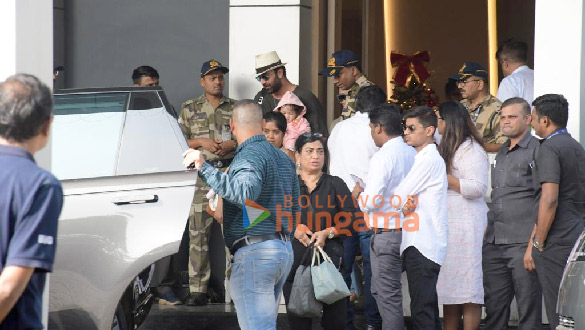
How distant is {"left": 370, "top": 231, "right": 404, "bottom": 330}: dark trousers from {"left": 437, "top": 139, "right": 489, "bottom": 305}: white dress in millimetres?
359

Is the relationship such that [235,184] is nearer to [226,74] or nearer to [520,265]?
[520,265]

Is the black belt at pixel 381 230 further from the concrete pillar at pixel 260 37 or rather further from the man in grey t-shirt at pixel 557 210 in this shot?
the concrete pillar at pixel 260 37

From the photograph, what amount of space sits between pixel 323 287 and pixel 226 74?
13.9 ft

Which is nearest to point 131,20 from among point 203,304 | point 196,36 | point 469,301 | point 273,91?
point 196,36

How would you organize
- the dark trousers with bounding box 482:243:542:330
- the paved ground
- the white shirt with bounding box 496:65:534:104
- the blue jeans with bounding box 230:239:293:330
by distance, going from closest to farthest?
1. the blue jeans with bounding box 230:239:293:330
2. the dark trousers with bounding box 482:243:542:330
3. the paved ground
4. the white shirt with bounding box 496:65:534:104

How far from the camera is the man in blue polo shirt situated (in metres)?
3.67

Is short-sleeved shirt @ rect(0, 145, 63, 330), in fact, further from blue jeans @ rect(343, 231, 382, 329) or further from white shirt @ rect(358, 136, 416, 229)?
blue jeans @ rect(343, 231, 382, 329)

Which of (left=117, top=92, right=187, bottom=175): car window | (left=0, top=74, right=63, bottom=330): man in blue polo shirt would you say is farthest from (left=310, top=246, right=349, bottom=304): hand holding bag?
(left=0, top=74, right=63, bottom=330): man in blue polo shirt

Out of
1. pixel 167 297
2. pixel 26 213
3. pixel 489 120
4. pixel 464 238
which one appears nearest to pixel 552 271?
pixel 464 238

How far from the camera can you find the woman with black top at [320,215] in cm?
802

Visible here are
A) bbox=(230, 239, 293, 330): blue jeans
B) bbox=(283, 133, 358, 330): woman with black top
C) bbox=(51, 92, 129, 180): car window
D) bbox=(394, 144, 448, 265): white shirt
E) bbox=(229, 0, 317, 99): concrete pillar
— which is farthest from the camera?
bbox=(229, 0, 317, 99): concrete pillar

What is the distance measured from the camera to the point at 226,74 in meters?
11.5

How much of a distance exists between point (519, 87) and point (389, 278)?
9.22 feet

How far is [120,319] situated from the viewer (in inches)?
280
